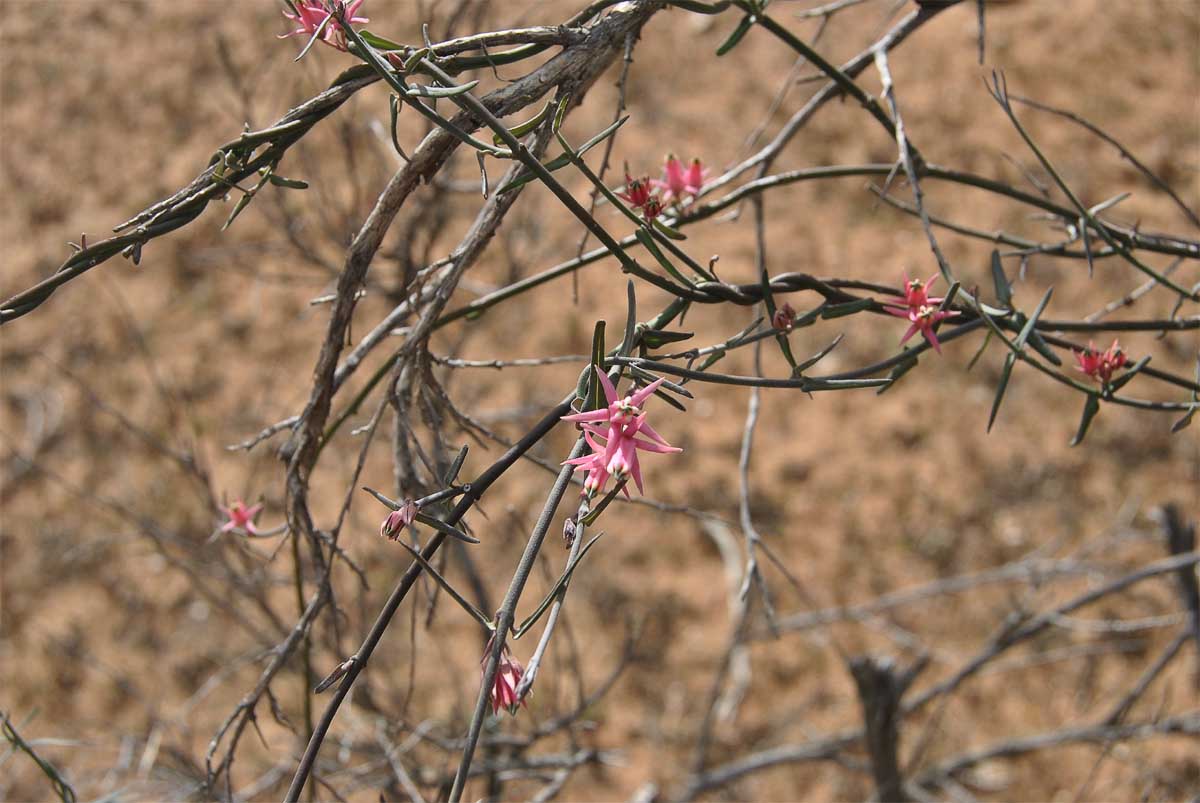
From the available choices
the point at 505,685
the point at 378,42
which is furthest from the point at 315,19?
the point at 505,685

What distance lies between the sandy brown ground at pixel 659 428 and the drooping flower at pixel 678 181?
1102mm

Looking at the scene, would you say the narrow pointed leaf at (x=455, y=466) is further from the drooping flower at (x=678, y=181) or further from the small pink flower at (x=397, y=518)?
the drooping flower at (x=678, y=181)

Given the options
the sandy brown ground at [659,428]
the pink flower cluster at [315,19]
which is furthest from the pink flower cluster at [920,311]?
the sandy brown ground at [659,428]

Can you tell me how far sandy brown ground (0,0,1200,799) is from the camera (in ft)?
9.98

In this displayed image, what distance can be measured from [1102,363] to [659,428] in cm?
251

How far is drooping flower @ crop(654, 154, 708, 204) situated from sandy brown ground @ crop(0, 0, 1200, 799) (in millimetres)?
1102

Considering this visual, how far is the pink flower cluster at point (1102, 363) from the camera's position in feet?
3.69

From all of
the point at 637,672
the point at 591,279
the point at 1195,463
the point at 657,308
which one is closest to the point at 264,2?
the point at 591,279

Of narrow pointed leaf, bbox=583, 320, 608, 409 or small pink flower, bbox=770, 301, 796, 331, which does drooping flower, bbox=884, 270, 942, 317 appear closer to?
small pink flower, bbox=770, 301, 796, 331

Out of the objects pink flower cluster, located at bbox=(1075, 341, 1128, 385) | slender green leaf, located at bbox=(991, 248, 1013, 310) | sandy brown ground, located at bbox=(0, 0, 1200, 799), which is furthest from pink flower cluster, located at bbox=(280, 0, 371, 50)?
sandy brown ground, located at bbox=(0, 0, 1200, 799)

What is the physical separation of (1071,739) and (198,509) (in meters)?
2.76

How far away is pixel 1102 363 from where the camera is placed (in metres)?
1.13

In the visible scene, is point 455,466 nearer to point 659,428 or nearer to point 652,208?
point 652,208

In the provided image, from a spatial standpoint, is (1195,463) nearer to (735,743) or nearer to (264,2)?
(735,743)
